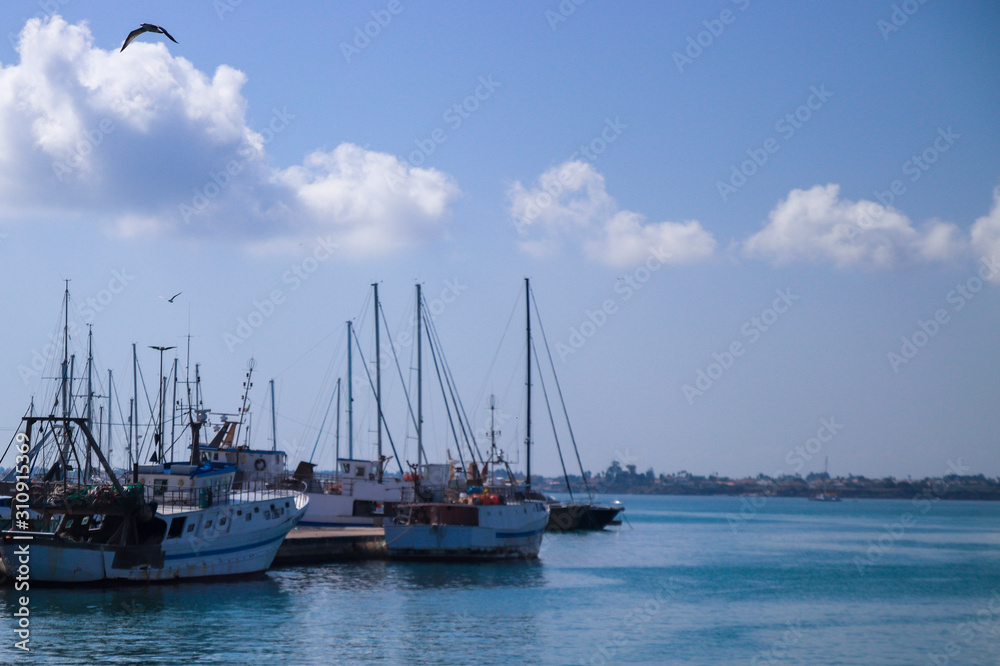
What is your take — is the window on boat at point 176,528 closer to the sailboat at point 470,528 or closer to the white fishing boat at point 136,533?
the white fishing boat at point 136,533

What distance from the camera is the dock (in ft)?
161

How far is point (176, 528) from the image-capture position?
39.0 meters

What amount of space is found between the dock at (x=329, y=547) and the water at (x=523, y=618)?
1.29 m

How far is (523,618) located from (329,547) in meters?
18.2

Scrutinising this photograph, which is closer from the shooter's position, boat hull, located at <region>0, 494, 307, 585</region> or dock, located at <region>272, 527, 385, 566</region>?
boat hull, located at <region>0, 494, 307, 585</region>

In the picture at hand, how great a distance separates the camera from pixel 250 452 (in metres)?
61.2

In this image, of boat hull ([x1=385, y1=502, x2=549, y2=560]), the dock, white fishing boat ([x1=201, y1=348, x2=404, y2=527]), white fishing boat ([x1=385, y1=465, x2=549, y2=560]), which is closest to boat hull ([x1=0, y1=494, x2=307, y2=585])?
the dock

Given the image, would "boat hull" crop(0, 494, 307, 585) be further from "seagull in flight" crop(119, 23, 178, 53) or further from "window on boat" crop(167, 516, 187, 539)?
"seagull in flight" crop(119, 23, 178, 53)

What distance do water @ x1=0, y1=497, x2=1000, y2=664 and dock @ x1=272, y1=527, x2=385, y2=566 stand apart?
129 centimetres

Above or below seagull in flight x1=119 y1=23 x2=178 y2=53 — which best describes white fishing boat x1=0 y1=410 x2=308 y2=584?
below

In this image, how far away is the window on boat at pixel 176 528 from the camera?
38.8 m

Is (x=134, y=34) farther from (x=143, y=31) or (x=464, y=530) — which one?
(x=464, y=530)

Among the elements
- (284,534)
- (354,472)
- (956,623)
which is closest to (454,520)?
(284,534)

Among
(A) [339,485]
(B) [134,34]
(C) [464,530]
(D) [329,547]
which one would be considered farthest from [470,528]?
(B) [134,34]
